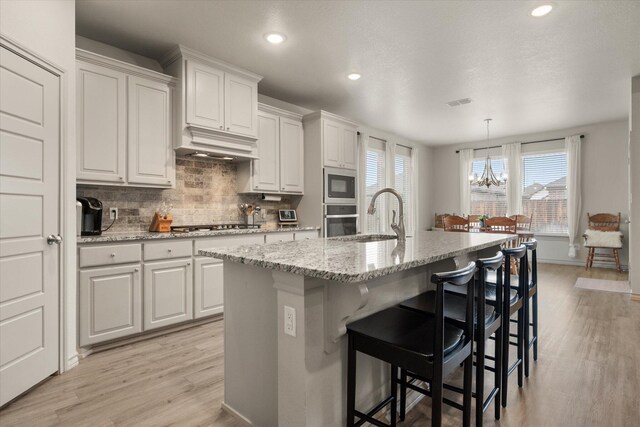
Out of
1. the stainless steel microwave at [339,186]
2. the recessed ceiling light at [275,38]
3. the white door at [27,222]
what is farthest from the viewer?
the stainless steel microwave at [339,186]

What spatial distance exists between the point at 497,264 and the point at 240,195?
3.33 m

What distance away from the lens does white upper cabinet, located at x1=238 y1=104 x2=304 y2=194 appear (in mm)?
4188

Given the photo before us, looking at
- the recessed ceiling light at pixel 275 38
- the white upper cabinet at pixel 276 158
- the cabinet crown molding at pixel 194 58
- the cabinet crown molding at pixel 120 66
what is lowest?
the white upper cabinet at pixel 276 158

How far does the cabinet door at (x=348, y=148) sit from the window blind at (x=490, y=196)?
3.94 m

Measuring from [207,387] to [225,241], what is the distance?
151 cm

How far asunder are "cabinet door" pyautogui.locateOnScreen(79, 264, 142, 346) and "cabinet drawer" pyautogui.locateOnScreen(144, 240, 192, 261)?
139 mm

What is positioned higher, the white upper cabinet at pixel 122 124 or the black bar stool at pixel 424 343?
the white upper cabinet at pixel 122 124

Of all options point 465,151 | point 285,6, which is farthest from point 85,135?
point 465,151

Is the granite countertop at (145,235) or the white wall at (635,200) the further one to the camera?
the white wall at (635,200)

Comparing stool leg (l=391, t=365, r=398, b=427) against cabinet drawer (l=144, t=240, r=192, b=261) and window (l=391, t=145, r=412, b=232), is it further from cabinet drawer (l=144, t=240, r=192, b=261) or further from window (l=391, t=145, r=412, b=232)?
window (l=391, t=145, r=412, b=232)

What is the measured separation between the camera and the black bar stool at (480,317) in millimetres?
1576

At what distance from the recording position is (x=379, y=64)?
145 inches

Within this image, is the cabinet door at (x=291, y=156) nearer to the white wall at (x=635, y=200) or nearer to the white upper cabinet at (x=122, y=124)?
the white upper cabinet at (x=122, y=124)

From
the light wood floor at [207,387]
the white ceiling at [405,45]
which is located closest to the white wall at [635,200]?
the white ceiling at [405,45]
